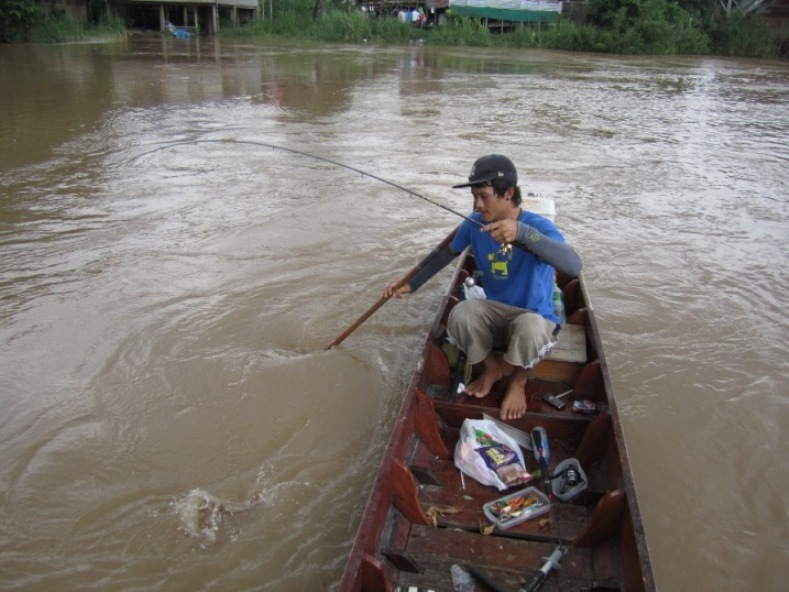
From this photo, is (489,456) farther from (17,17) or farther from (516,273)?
(17,17)

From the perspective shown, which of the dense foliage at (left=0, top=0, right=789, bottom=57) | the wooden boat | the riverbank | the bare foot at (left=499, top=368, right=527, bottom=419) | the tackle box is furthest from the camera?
the riverbank

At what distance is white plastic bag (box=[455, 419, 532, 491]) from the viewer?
2.77 metres

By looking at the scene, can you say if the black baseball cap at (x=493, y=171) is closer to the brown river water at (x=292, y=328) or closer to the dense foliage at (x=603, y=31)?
the brown river water at (x=292, y=328)

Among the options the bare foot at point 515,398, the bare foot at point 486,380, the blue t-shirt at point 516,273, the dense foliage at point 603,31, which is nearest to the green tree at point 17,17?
the dense foliage at point 603,31

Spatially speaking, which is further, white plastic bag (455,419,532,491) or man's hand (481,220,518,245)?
man's hand (481,220,518,245)

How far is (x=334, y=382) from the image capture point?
407 centimetres

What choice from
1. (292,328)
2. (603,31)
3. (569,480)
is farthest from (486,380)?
(603,31)

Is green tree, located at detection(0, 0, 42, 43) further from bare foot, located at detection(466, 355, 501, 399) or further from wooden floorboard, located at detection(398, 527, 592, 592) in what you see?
wooden floorboard, located at detection(398, 527, 592, 592)

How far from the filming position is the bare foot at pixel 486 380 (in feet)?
10.9

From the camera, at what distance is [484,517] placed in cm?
261

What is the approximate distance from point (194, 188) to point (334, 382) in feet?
14.0

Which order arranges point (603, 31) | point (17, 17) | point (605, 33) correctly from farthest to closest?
point (603, 31)
point (605, 33)
point (17, 17)

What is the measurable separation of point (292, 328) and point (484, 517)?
97.7 inches

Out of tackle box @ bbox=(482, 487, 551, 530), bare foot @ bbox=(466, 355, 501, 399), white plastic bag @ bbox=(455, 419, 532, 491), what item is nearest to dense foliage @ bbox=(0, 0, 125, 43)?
bare foot @ bbox=(466, 355, 501, 399)
